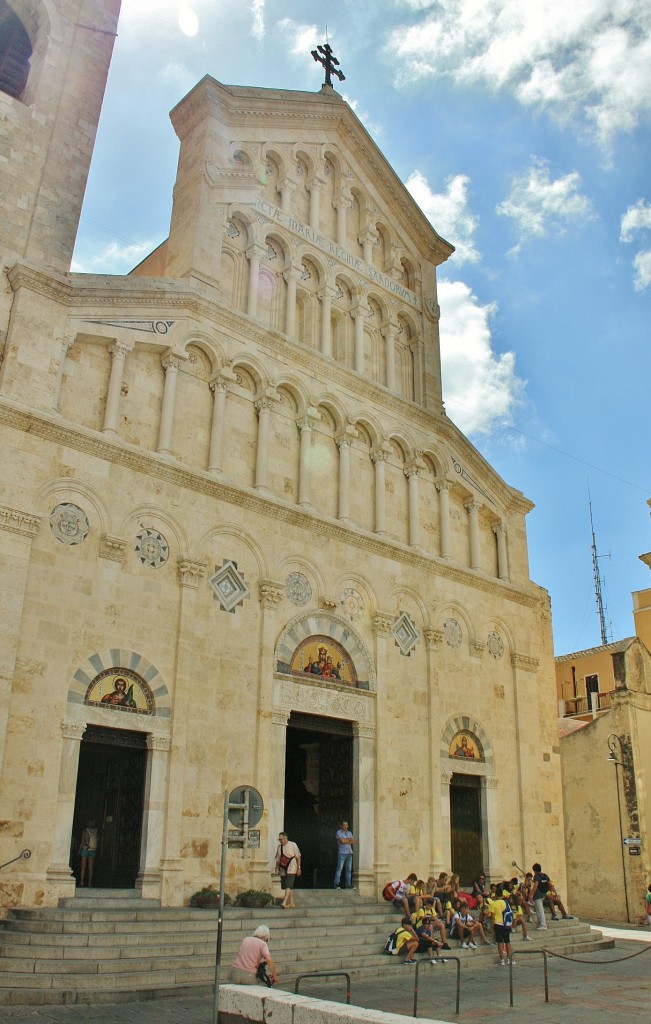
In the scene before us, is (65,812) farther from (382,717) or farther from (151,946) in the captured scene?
(382,717)

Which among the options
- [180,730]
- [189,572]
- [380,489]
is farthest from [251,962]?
[380,489]

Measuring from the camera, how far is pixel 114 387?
59.6 ft

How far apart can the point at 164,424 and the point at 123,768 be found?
23.1 feet

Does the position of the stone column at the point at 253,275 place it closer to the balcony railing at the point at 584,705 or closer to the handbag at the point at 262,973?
the handbag at the point at 262,973

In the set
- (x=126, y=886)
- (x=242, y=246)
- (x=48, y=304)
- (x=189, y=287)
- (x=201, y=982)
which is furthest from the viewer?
(x=242, y=246)

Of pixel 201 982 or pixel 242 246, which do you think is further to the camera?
pixel 242 246

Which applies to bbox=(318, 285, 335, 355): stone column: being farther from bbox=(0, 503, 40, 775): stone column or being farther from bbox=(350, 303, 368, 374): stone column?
bbox=(0, 503, 40, 775): stone column

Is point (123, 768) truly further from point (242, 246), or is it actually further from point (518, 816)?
point (242, 246)

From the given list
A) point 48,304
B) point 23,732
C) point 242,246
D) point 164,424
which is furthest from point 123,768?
point 242,246

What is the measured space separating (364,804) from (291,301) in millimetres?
12416

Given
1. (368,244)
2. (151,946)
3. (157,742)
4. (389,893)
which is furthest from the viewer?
(368,244)

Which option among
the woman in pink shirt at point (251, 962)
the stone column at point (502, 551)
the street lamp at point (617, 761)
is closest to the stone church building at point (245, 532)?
the stone column at point (502, 551)

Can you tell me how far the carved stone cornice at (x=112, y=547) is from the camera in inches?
664

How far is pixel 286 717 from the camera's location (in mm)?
18734
